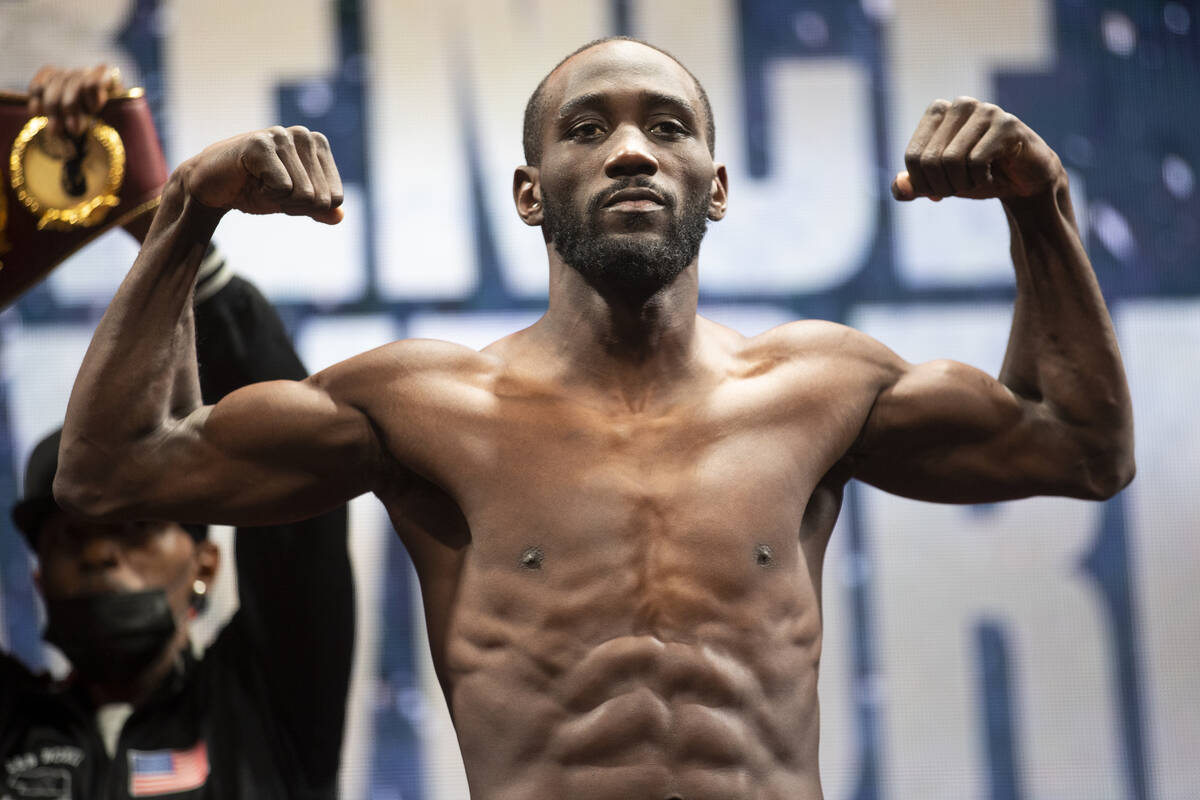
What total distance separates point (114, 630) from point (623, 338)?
2.83ft

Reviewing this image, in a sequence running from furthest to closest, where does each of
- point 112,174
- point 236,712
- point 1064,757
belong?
point 1064,757, point 236,712, point 112,174

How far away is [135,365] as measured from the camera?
1.27 metres

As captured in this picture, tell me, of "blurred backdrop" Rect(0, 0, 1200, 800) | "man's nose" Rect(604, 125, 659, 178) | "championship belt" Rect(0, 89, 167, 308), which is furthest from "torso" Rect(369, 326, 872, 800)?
"blurred backdrop" Rect(0, 0, 1200, 800)

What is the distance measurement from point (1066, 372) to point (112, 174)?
1116mm

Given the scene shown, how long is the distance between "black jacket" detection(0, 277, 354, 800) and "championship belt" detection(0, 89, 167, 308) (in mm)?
170

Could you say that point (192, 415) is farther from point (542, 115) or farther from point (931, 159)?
point (931, 159)

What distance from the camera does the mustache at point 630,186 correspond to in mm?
1302

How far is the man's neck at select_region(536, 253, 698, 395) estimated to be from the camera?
137 centimetres

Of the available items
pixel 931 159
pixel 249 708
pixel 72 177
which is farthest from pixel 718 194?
pixel 249 708

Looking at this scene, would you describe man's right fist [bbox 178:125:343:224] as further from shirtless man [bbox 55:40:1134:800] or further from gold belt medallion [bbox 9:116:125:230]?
gold belt medallion [bbox 9:116:125:230]

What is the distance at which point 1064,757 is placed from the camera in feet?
6.93

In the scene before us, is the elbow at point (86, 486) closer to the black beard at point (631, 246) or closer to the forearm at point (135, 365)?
the forearm at point (135, 365)

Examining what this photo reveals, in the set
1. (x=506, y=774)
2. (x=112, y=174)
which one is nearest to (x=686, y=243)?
(x=506, y=774)

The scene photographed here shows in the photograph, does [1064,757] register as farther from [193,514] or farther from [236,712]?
[193,514]
